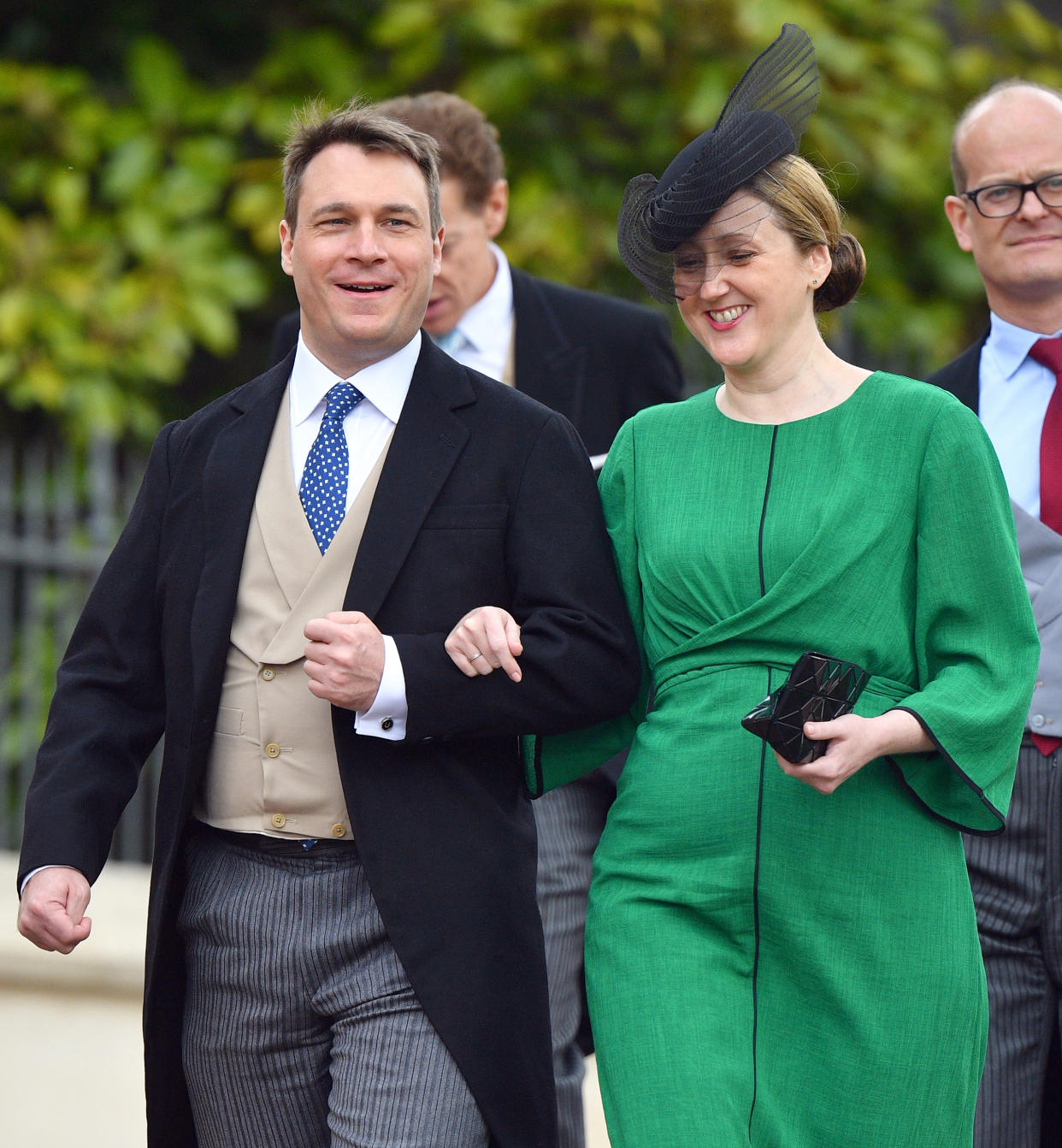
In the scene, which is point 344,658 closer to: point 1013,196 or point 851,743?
point 851,743

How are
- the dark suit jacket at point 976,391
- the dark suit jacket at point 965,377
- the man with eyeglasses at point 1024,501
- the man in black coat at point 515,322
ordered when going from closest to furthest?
the man with eyeglasses at point 1024,501 < the dark suit jacket at point 976,391 < the dark suit jacket at point 965,377 < the man in black coat at point 515,322

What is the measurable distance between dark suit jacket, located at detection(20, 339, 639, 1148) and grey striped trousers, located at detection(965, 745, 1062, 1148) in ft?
2.93

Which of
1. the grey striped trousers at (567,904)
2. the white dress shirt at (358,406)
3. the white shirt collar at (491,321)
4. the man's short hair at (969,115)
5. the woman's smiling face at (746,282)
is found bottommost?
the grey striped trousers at (567,904)

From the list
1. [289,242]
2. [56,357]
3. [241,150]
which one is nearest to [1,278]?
[56,357]

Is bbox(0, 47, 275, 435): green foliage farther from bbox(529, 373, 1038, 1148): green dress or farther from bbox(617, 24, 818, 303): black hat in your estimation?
bbox(529, 373, 1038, 1148): green dress

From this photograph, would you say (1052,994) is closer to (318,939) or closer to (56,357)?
(318,939)

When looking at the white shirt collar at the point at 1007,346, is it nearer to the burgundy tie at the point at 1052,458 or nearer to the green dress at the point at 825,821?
the burgundy tie at the point at 1052,458

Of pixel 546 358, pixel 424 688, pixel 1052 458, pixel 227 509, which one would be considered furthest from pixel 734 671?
pixel 546 358

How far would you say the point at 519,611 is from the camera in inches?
111

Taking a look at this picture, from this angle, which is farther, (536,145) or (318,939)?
(536,145)

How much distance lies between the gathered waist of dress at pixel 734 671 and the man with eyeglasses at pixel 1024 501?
2.08 feet

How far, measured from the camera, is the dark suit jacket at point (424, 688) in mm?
2744

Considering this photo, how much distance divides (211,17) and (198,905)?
5099 mm

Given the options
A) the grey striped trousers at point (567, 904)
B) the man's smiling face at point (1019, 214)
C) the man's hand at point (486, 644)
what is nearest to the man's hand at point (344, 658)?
the man's hand at point (486, 644)
